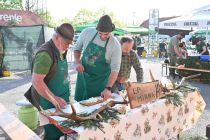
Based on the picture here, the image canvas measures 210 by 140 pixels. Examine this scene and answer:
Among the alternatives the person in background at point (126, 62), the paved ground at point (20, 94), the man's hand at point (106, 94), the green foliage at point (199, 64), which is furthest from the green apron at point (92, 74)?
the green foliage at point (199, 64)

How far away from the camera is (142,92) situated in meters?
3.06

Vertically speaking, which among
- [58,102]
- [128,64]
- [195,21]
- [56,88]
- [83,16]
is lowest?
[58,102]

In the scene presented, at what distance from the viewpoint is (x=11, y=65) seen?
36.9 ft

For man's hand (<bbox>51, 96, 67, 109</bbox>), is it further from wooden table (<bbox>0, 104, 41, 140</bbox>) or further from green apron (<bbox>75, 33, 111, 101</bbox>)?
green apron (<bbox>75, 33, 111, 101</bbox>)

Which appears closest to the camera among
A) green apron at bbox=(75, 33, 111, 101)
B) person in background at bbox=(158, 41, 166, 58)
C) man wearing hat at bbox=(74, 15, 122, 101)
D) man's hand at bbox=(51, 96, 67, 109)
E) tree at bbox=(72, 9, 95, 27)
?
man's hand at bbox=(51, 96, 67, 109)

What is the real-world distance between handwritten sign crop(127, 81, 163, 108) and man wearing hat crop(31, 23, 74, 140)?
0.62 meters

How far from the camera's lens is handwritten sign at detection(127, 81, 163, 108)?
2.94 m

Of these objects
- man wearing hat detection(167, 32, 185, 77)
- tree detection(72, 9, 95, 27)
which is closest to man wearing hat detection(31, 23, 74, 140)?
man wearing hat detection(167, 32, 185, 77)

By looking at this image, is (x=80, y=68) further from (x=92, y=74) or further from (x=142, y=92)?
(x=142, y=92)

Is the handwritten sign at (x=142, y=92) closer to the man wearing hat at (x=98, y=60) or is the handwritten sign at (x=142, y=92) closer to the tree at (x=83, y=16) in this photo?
the man wearing hat at (x=98, y=60)

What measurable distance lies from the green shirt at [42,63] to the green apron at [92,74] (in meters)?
0.88

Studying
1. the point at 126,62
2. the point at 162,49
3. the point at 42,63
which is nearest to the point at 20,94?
the point at 126,62

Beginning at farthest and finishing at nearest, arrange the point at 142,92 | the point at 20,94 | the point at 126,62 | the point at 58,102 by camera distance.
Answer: the point at 20,94, the point at 126,62, the point at 142,92, the point at 58,102

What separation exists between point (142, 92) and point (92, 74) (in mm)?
696
